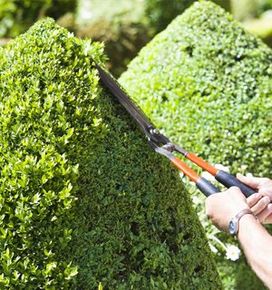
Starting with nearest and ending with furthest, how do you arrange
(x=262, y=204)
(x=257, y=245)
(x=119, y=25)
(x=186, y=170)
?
(x=257, y=245) < (x=262, y=204) < (x=186, y=170) < (x=119, y=25)

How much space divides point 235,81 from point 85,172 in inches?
92.7

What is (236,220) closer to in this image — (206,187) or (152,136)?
(206,187)

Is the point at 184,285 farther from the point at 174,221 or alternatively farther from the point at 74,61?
the point at 74,61

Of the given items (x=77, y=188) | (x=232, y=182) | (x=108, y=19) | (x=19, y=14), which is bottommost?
(x=232, y=182)

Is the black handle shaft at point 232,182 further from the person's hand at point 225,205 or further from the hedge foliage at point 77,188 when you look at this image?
the hedge foliage at point 77,188

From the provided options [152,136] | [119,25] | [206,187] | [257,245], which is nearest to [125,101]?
[152,136]

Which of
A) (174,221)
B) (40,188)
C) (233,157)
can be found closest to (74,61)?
(40,188)

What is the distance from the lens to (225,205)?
2.75 metres

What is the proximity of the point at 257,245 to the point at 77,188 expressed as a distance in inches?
26.4

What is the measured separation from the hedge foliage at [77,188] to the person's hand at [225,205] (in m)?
0.31

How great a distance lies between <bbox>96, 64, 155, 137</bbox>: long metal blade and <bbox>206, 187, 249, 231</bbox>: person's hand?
0.43 metres

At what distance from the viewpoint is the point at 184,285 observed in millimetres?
3061

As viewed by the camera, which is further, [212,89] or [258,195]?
[212,89]

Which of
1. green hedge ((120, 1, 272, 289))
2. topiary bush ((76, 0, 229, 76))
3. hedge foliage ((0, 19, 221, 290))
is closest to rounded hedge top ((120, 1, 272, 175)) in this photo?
green hedge ((120, 1, 272, 289))
